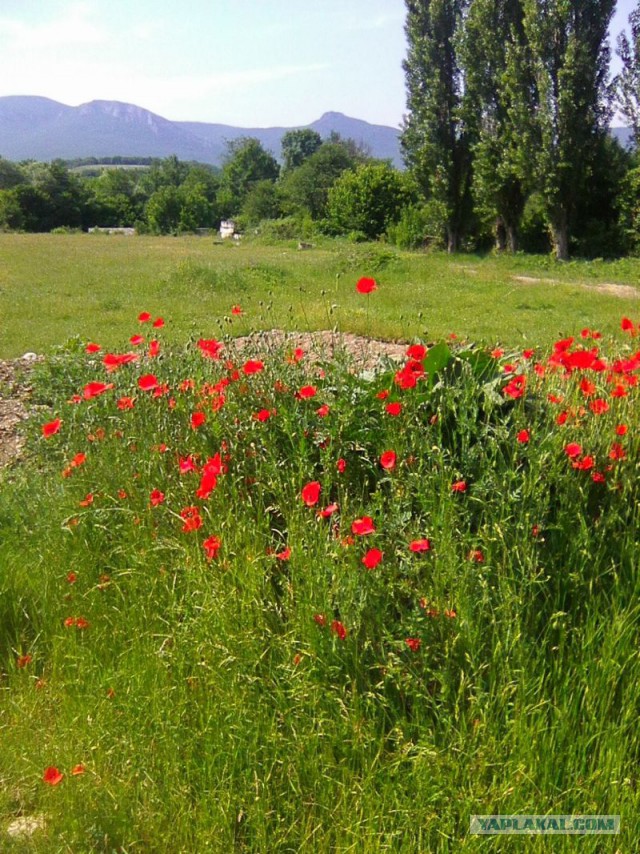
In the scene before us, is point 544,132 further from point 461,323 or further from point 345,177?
point 345,177

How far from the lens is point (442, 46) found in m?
21.8

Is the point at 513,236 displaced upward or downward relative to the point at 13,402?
upward

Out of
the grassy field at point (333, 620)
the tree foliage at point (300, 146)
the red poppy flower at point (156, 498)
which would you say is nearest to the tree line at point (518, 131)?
the grassy field at point (333, 620)

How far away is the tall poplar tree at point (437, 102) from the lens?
21719 millimetres

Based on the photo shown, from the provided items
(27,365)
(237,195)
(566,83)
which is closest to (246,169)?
(237,195)

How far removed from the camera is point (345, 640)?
5.65 ft

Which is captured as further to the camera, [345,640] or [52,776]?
[345,640]

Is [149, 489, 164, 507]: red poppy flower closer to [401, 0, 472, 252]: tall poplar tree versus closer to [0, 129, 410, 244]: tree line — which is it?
[401, 0, 472, 252]: tall poplar tree

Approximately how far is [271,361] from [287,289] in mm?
10032

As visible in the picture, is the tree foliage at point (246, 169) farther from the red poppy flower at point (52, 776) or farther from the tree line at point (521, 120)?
the red poppy flower at point (52, 776)

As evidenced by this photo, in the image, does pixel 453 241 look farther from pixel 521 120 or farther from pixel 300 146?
pixel 300 146

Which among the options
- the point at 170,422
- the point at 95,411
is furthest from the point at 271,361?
the point at 95,411

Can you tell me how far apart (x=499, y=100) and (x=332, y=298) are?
11803 mm

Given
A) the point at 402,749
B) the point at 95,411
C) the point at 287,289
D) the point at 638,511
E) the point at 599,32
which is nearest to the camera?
the point at 402,749
